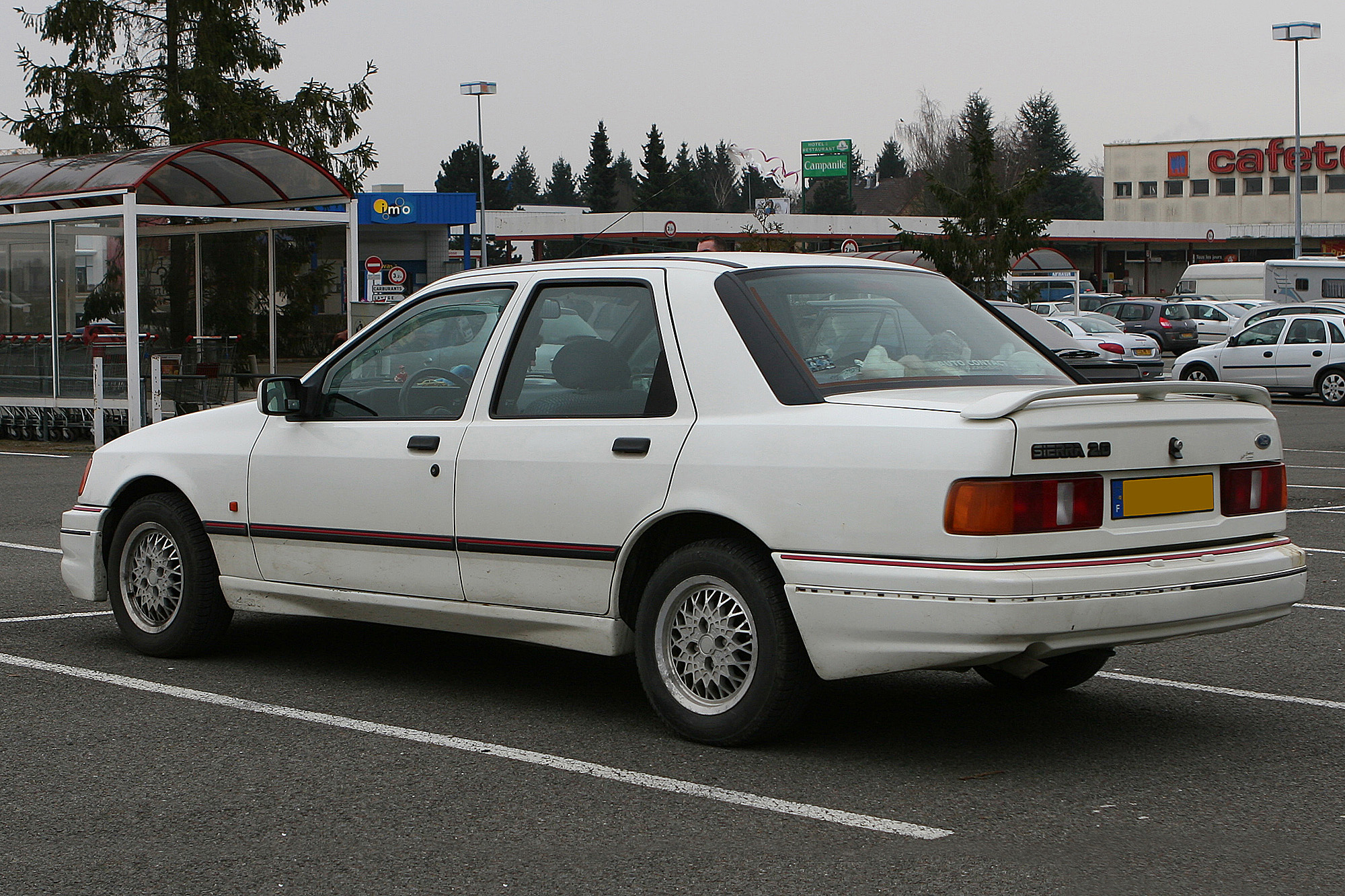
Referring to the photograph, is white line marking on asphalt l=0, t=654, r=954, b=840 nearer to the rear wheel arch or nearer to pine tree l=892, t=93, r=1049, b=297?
the rear wheel arch

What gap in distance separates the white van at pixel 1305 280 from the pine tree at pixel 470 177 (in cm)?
9534

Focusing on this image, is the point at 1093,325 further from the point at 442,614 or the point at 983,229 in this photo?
the point at 442,614

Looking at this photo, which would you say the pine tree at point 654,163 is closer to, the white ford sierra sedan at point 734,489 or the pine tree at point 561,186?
the pine tree at point 561,186

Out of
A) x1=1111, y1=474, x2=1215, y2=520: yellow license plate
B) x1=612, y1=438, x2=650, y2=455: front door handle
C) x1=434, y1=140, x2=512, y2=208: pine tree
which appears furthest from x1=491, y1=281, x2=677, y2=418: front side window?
x1=434, y1=140, x2=512, y2=208: pine tree

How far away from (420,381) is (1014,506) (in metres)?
2.41

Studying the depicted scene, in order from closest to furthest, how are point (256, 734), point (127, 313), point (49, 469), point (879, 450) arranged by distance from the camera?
point (879, 450)
point (256, 734)
point (49, 469)
point (127, 313)

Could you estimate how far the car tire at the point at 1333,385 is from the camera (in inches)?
1043

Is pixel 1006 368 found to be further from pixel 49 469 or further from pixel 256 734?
pixel 49 469

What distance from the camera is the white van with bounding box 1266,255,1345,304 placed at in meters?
43.6

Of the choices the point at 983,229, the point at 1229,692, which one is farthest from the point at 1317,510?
the point at 983,229

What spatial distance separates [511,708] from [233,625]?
2.29 meters

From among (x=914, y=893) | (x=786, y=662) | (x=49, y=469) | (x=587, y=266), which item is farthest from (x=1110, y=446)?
(x=49, y=469)

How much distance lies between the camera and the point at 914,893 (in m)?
3.80

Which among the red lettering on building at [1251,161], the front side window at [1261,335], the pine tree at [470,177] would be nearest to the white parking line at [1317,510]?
the front side window at [1261,335]
